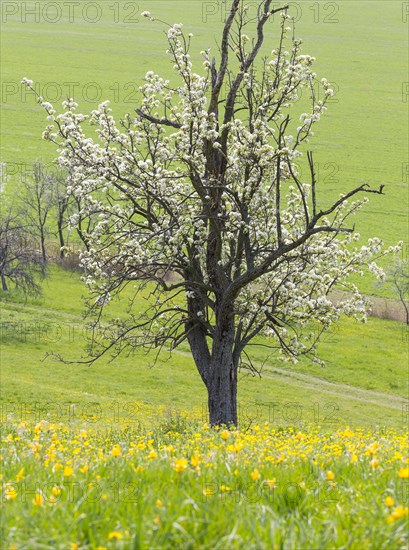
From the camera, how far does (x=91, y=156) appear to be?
21.8m

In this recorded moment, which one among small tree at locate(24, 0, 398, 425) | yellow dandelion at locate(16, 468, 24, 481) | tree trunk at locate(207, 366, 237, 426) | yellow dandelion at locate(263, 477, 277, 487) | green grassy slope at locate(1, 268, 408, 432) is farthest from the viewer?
green grassy slope at locate(1, 268, 408, 432)

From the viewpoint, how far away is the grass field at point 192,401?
4.68 m

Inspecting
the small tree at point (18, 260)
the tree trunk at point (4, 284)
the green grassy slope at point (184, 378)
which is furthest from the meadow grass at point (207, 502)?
the tree trunk at point (4, 284)

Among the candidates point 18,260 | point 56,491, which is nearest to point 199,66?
point 18,260

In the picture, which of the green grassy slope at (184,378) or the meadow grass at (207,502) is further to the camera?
the green grassy slope at (184,378)

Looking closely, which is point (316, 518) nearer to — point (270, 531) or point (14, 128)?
point (270, 531)

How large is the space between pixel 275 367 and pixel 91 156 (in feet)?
125

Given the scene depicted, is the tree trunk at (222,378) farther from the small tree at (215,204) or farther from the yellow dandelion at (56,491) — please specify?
the yellow dandelion at (56,491)

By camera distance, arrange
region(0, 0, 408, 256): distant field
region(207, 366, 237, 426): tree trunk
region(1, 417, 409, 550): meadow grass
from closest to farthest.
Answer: region(1, 417, 409, 550): meadow grass
region(207, 366, 237, 426): tree trunk
region(0, 0, 408, 256): distant field

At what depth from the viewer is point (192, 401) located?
48.6 m

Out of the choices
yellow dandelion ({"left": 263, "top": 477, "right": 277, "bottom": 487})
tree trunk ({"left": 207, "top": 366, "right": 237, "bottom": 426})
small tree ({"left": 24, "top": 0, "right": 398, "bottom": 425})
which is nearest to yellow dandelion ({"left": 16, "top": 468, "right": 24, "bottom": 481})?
yellow dandelion ({"left": 263, "top": 477, "right": 277, "bottom": 487})

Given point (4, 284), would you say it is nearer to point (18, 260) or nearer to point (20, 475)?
point (18, 260)

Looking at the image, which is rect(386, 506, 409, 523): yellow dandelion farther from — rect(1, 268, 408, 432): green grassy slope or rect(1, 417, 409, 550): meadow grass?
rect(1, 268, 408, 432): green grassy slope

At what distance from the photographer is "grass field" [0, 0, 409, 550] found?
4.68m
